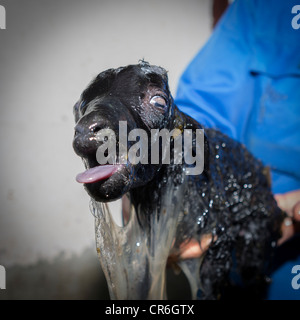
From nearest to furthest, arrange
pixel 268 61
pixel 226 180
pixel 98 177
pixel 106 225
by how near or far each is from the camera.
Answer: pixel 98 177 → pixel 106 225 → pixel 226 180 → pixel 268 61

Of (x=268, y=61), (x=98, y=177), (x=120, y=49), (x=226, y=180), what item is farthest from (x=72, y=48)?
(x=98, y=177)

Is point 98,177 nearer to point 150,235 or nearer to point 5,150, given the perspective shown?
point 150,235

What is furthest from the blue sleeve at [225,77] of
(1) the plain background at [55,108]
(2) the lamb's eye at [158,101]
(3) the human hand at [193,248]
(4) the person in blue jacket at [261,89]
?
(2) the lamb's eye at [158,101]

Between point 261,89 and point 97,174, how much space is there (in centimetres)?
84

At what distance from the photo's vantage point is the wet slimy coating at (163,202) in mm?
375

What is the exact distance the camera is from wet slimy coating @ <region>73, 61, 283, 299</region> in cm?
38

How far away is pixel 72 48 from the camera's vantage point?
1108 millimetres

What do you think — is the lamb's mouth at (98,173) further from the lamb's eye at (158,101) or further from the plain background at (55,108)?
the plain background at (55,108)

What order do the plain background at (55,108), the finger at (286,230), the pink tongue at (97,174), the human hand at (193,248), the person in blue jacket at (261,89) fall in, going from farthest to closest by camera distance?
the plain background at (55,108) → the person in blue jacket at (261,89) → the finger at (286,230) → the human hand at (193,248) → the pink tongue at (97,174)

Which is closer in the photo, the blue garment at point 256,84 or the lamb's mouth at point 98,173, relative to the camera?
the lamb's mouth at point 98,173

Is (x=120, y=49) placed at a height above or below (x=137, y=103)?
above

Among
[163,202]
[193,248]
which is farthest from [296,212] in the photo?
[163,202]

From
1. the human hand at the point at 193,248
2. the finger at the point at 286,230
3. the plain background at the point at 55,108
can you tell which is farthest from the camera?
the plain background at the point at 55,108
